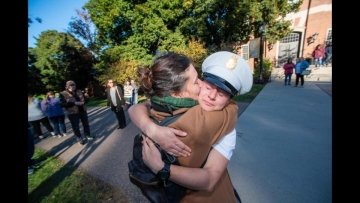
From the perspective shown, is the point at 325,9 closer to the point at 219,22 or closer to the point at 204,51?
the point at 219,22

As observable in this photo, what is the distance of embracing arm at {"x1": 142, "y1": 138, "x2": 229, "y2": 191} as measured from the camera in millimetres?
1117

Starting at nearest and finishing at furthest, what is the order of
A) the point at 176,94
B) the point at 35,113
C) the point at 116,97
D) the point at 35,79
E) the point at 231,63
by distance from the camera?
the point at 231,63, the point at 176,94, the point at 35,113, the point at 116,97, the point at 35,79

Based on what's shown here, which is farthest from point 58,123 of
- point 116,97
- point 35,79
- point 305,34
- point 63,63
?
point 305,34

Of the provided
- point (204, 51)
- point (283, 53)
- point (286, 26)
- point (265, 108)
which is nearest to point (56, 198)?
point (265, 108)

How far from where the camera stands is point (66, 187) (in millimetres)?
4211

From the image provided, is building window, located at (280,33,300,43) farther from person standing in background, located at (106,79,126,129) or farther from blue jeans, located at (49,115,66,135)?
blue jeans, located at (49,115,66,135)

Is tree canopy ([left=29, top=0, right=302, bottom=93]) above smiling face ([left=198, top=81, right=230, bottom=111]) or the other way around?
above

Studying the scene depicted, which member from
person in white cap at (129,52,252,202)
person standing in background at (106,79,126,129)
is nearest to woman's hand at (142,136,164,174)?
person in white cap at (129,52,252,202)

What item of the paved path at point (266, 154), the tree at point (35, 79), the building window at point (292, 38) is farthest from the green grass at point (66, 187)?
the building window at point (292, 38)

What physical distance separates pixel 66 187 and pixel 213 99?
Result: 164 inches

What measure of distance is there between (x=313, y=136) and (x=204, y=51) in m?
13.6

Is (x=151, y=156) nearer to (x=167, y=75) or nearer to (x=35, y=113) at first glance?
(x=167, y=75)

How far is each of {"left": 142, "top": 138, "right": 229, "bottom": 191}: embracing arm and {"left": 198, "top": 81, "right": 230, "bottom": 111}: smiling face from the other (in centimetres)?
24

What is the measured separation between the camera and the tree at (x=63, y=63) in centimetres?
2808
